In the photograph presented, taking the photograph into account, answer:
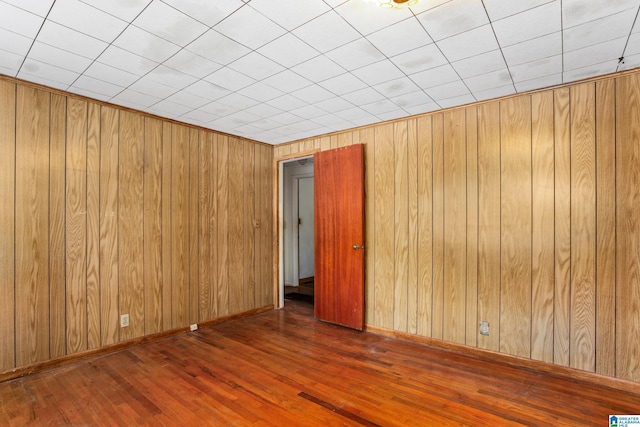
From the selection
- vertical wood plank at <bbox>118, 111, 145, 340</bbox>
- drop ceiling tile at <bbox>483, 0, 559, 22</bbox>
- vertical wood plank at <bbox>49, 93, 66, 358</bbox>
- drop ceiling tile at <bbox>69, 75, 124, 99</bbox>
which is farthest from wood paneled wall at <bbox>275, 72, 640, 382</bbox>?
vertical wood plank at <bbox>49, 93, 66, 358</bbox>

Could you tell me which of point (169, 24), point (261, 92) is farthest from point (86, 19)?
point (261, 92)

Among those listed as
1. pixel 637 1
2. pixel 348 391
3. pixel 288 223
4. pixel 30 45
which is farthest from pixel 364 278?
pixel 30 45

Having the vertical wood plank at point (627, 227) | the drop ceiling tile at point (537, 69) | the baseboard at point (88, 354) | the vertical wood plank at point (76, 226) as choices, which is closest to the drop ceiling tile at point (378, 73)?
the drop ceiling tile at point (537, 69)

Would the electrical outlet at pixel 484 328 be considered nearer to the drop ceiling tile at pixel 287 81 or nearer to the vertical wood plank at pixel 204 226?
the drop ceiling tile at pixel 287 81

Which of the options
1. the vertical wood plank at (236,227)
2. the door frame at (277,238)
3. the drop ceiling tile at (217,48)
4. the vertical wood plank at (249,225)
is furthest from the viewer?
the door frame at (277,238)

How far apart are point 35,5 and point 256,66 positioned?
50.5 inches

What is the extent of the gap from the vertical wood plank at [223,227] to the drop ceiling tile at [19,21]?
91.4 inches

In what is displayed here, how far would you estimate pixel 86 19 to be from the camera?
1.89m

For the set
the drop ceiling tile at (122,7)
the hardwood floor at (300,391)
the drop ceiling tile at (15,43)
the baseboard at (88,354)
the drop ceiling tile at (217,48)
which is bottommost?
the hardwood floor at (300,391)

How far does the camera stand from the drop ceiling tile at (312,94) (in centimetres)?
286

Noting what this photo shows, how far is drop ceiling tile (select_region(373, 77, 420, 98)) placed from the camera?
2719 mm

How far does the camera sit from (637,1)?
1737 mm

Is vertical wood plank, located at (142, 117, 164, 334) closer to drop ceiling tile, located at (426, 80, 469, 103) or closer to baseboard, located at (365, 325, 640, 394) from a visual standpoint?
baseboard, located at (365, 325, 640, 394)

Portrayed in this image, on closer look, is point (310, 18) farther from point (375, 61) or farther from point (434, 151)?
point (434, 151)
